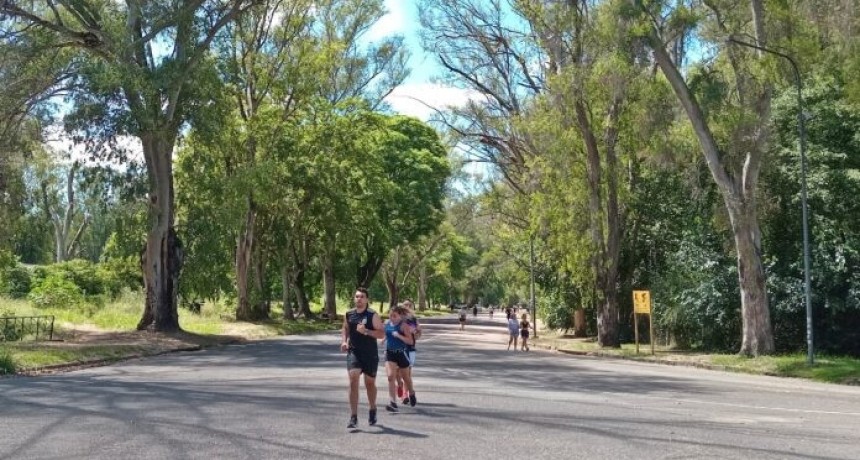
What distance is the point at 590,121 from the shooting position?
3238 cm

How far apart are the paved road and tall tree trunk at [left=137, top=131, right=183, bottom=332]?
34.1 ft

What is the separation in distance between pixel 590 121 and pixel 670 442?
24392 mm

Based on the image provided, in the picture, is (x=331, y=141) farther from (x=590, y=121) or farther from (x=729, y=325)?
(x=729, y=325)

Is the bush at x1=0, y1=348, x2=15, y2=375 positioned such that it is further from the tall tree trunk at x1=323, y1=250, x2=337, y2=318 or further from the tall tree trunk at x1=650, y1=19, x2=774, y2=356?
the tall tree trunk at x1=323, y1=250, x2=337, y2=318

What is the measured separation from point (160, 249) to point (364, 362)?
21.6 metres

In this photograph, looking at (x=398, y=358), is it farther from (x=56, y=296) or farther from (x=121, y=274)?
(x=121, y=274)

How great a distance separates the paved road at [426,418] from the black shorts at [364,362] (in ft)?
2.40

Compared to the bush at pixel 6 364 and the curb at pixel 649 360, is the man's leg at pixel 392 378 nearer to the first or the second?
the bush at pixel 6 364

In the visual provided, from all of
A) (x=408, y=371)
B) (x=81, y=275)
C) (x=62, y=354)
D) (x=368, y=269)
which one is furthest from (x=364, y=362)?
(x=81, y=275)

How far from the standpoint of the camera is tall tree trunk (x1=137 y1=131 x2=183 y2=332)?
95.3 ft

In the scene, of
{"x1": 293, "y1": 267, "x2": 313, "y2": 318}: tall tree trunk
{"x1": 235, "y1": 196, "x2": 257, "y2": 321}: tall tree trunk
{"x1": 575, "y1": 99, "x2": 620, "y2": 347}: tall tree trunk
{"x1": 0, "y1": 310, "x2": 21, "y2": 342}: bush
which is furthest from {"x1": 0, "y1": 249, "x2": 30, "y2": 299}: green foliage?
{"x1": 575, "y1": 99, "x2": 620, "y2": 347}: tall tree trunk

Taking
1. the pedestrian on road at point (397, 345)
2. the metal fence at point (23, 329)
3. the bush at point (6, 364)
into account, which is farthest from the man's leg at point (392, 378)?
the metal fence at point (23, 329)

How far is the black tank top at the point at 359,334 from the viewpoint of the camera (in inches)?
392

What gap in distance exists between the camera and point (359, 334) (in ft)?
32.8
